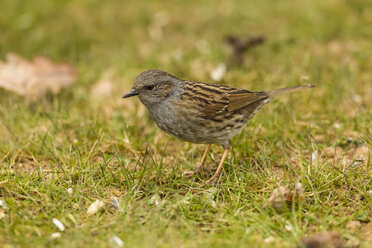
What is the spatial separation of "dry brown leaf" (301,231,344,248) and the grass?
0.13 metres

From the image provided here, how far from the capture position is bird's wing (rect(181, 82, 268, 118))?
4844 millimetres

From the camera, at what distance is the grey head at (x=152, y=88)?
16.1 feet

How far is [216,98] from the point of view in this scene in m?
4.96

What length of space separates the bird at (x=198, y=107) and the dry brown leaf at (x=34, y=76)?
189cm

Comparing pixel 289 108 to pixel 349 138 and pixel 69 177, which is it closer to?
pixel 349 138

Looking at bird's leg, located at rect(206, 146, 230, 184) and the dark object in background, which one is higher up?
the dark object in background

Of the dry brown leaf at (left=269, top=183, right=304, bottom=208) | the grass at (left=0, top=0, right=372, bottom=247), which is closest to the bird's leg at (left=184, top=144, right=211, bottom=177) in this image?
the grass at (left=0, top=0, right=372, bottom=247)

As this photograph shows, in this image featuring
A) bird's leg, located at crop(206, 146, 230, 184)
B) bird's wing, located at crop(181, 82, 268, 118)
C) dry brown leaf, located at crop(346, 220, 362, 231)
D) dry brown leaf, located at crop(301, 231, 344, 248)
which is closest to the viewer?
dry brown leaf, located at crop(301, 231, 344, 248)

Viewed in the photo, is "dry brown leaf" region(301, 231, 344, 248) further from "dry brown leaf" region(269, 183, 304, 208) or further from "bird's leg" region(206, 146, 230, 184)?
"bird's leg" region(206, 146, 230, 184)

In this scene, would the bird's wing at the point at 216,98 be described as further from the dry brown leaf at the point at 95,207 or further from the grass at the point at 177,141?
the dry brown leaf at the point at 95,207

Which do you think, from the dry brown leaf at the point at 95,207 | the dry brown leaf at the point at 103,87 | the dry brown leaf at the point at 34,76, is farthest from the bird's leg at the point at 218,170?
the dry brown leaf at the point at 34,76

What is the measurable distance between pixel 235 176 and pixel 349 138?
4.95 ft

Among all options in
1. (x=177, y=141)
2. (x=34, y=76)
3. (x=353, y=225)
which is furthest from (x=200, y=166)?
(x=34, y=76)

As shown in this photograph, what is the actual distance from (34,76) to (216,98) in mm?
2795
